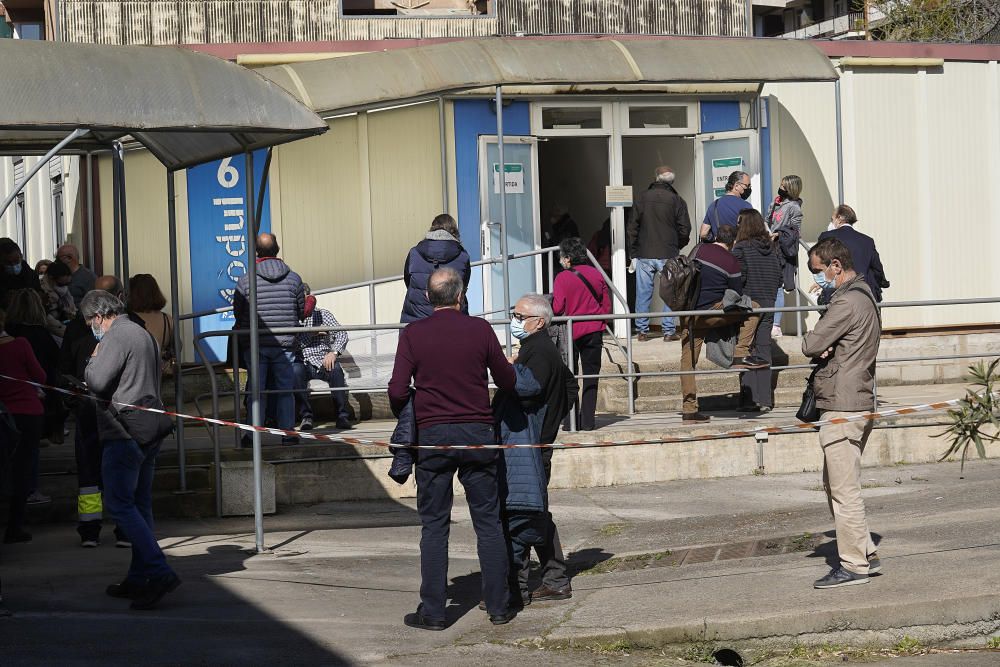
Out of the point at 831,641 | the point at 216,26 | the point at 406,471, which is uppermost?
the point at 216,26

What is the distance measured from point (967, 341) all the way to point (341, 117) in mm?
7289

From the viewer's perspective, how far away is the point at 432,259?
458 inches

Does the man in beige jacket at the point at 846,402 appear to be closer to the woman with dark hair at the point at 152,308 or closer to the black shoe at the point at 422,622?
the black shoe at the point at 422,622

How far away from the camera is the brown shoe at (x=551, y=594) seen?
27.3 ft

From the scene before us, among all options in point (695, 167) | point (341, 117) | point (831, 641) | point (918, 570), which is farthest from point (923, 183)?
point (831, 641)

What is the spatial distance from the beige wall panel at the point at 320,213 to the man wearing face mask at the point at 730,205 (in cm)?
370

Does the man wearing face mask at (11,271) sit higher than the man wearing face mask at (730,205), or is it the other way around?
the man wearing face mask at (730,205)

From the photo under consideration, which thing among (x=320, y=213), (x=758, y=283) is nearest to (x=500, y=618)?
(x=758, y=283)

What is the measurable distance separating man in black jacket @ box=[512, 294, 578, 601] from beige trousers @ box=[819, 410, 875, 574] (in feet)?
4.75

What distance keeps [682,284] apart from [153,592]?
594cm

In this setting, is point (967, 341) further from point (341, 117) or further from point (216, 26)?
point (216, 26)

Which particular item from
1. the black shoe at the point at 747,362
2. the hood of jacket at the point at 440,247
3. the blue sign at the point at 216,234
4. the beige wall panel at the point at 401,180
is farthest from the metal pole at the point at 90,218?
the black shoe at the point at 747,362

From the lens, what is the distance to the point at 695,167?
16.4 meters

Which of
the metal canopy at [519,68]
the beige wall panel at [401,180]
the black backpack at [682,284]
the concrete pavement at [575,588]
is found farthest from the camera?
the beige wall panel at [401,180]
